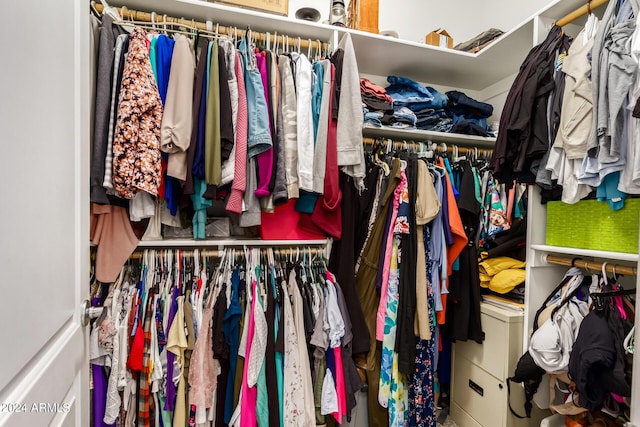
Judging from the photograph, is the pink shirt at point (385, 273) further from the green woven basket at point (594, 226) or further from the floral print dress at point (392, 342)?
the green woven basket at point (594, 226)

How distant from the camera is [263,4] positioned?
1381mm

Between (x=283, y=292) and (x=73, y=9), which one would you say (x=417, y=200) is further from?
(x=73, y=9)

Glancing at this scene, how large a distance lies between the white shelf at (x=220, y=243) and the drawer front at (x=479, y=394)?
1084 millimetres

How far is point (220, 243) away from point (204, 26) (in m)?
0.98

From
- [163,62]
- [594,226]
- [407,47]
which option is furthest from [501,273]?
[163,62]

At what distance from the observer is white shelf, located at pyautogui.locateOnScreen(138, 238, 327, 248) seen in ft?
4.32

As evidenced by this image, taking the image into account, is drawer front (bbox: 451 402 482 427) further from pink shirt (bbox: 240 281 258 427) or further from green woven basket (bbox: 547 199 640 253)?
pink shirt (bbox: 240 281 258 427)

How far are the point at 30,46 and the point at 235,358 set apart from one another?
1.22 meters

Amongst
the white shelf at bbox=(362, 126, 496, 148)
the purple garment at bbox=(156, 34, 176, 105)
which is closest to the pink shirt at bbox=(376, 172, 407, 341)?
the white shelf at bbox=(362, 126, 496, 148)

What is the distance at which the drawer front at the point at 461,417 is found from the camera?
167 centimetres

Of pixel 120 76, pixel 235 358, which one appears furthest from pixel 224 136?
pixel 235 358

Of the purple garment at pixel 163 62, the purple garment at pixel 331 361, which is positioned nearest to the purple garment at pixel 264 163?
the purple garment at pixel 163 62

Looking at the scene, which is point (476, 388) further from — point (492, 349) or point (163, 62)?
point (163, 62)

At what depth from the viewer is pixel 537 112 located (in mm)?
1268
